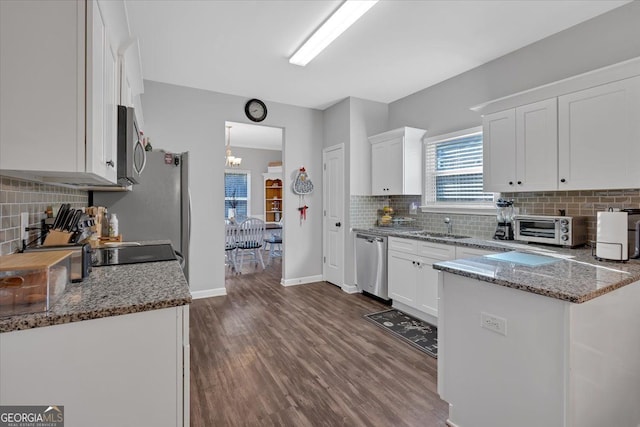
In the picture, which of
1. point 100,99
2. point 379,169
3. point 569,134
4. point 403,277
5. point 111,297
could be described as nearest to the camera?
point 111,297

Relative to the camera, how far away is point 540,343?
51.4 inches

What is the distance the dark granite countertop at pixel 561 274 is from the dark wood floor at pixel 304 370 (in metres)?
0.91

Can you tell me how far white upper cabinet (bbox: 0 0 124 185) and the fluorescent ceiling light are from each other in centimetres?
169

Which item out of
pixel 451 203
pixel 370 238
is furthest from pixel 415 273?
pixel 451 203

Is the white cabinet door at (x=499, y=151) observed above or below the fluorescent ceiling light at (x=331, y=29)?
below

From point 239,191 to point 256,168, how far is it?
A: 0.78 meters

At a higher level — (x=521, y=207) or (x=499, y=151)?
(x=499, y=151)

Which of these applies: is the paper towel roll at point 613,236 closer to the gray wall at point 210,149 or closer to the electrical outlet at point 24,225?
the electrical outlet at point 24,225

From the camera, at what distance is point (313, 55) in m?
2.98

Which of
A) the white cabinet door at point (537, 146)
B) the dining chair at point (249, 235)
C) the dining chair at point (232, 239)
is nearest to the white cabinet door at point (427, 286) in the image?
the white cabinet door at point (537, 146)

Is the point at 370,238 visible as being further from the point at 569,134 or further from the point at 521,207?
the point at 569,134

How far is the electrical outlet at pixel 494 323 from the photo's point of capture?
143 centimetres

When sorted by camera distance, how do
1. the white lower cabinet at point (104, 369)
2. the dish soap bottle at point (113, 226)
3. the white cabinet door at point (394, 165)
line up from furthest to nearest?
1. the white cabinet door at point (394, 165)
2. the dish soap bottle at point (113, 226)
3. the white lower cabinet at point (104, 369)

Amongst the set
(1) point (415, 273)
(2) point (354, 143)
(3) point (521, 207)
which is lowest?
(1) point (415, 273)
